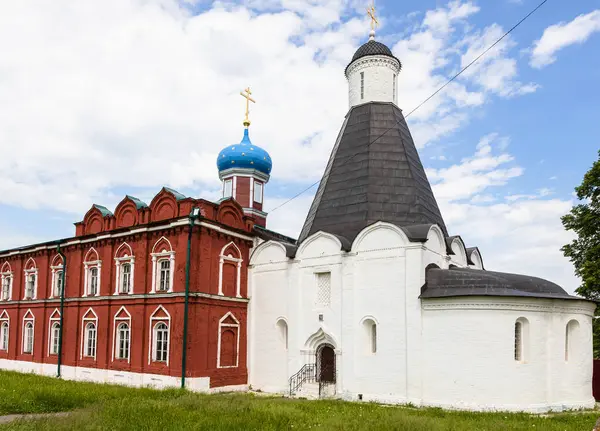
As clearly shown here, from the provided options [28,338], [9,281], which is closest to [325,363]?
[28,338]

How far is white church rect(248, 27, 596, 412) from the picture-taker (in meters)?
13.7

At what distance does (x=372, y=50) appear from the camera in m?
19.7

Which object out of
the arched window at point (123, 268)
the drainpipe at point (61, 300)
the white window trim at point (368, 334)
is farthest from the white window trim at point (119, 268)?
the white window trim at point (368, 334)

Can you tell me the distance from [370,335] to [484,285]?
136 inches

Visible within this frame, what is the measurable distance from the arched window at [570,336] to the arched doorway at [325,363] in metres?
6.37

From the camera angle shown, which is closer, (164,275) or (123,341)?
(164,275)

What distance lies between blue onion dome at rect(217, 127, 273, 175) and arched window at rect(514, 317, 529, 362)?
40.4 feet

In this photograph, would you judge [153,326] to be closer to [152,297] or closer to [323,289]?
[152,297]

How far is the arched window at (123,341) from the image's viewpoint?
1809cm

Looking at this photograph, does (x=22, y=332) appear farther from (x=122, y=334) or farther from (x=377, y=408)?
(x=377, y=408)

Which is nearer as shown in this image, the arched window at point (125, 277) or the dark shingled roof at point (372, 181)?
the dark shingled roof at point (372, 181)

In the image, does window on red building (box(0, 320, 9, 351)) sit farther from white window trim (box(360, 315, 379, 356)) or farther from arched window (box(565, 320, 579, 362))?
arched window (box(565, 320, 579, 362))

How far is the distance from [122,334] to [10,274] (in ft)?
30.0

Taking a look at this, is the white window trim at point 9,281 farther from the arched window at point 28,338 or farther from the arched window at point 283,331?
the arched window at point 283,331
